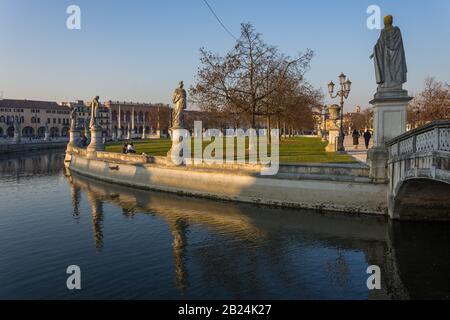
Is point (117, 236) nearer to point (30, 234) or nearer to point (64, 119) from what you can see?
point (30, 234)

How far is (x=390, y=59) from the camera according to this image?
48.7ft

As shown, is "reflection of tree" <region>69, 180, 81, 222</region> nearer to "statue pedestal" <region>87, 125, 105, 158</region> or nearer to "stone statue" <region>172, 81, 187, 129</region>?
"stone statue" <region>172, 81, 187, 129</region>

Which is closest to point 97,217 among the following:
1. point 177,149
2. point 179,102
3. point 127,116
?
point 177,149

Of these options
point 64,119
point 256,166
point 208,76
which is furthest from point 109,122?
point 256,166

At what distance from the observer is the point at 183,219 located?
56.2ft

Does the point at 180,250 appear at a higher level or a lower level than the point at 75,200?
lower

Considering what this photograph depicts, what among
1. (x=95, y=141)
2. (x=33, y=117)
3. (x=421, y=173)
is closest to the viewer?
(x=421, y=173)

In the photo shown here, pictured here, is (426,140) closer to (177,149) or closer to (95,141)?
(177,149)

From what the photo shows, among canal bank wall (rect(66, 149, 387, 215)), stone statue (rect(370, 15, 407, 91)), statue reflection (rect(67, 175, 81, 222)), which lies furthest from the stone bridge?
statue reflection (rect(67, 175, 81, 222))

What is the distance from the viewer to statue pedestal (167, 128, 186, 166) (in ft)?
77.1

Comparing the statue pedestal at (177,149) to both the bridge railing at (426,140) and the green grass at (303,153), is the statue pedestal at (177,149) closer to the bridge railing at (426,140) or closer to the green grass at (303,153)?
the green grass at (303,153)

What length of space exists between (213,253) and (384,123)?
8390 millimetres

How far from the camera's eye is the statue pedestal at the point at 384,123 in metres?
15.2
